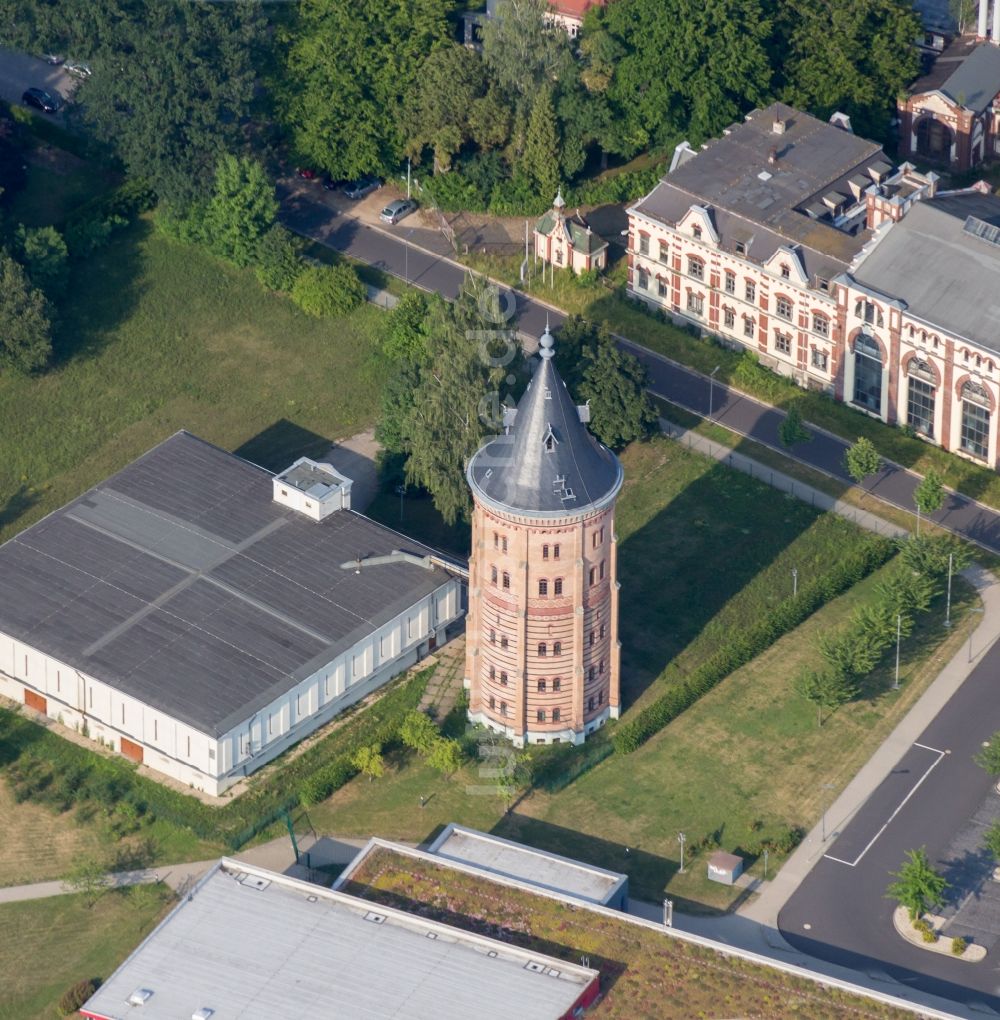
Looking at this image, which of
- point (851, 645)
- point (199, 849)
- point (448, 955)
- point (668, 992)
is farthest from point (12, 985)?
point (851, 645)

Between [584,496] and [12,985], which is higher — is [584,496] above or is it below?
above

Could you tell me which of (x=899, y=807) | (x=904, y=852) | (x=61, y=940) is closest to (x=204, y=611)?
(x=61, y=940)

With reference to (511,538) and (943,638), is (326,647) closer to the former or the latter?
(511,538)

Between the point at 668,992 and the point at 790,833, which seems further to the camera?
the point at 790,833

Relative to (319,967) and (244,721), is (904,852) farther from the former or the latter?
(244,721)

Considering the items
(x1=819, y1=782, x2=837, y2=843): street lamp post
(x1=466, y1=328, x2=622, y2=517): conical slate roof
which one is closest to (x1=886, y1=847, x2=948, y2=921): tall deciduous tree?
(x1=819, y1=782, x2=837, y2=843): street lamp post

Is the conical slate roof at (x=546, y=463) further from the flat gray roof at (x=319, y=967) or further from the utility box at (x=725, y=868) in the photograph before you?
the flat gray roof at (x=319, y=967)

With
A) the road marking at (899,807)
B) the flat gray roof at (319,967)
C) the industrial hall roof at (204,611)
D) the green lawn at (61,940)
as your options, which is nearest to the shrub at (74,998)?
the green lawn at (61,940)
